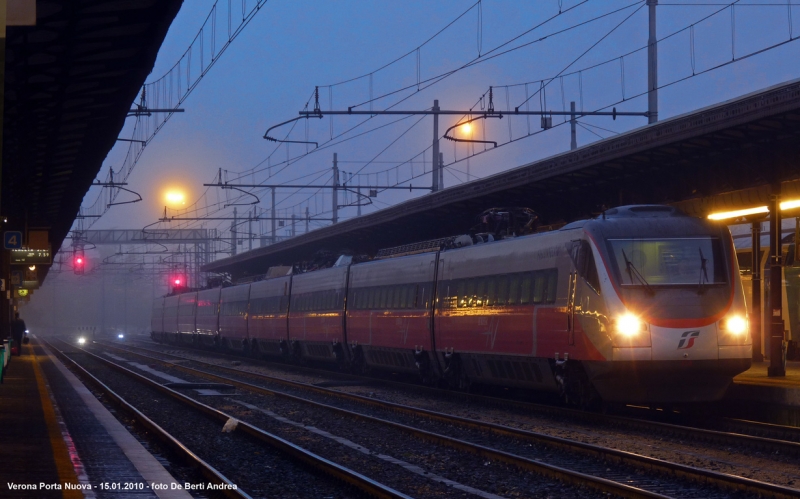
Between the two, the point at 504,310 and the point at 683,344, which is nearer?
the point at 683,344

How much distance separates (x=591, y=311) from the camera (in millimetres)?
14961

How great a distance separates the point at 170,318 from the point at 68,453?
185 feet

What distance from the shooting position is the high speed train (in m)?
14.6

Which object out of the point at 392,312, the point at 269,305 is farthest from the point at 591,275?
the point at 269,305

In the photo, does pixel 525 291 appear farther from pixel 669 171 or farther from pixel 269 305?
pixel 269 305

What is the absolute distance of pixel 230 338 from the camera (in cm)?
4731

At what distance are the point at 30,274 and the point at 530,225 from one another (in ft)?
133

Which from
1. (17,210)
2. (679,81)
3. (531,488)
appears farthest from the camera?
(17,210)

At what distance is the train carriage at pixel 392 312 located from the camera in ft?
73.6

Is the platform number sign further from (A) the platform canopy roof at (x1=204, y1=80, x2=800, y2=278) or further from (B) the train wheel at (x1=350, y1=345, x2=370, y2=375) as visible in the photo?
(A) the platform canopy roof at (x1=204, y1=80, x2=800, y2=278)

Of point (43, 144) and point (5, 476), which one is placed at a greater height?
point (43, 144)

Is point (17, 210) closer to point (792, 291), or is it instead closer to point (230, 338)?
point (230, 338)

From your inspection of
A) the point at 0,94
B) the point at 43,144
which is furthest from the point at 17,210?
the point at 0,94

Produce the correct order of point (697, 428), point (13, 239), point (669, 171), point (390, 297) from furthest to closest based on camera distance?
point (13, 239), point (390, 297), point (669, 171), point (697, 428)
